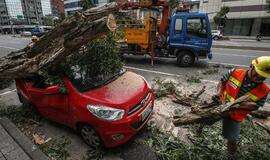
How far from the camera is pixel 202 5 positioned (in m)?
40.4

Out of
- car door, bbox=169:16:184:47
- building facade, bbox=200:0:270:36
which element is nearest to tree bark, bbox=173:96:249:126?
car door, bbox=169:16:184:47

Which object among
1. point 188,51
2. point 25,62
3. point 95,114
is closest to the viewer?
point 95,114

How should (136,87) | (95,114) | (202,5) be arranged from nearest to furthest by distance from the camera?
(95,114)
(136,87)
(202,5)

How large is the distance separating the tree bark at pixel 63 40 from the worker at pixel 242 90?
1.95 metres

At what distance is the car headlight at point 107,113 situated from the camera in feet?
9.24

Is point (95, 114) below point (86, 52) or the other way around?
below

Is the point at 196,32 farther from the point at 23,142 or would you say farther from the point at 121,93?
the point at 23,142

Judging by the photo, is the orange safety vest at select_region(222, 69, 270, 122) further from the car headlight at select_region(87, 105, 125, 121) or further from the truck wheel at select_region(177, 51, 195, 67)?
the truck wheel at select_region(177, 51, 195, 67)

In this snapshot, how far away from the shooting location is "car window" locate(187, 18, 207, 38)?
789cm

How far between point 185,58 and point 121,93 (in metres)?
6.11

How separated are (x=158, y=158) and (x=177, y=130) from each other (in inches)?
35.9

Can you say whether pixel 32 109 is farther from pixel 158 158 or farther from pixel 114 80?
pixel 158 158

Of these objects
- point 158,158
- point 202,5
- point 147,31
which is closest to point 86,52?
point 158,158

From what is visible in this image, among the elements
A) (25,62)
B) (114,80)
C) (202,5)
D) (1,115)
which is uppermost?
(202,5)
